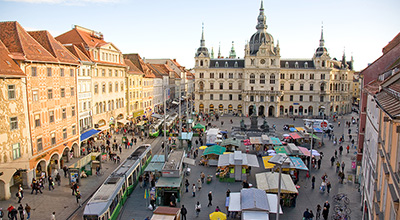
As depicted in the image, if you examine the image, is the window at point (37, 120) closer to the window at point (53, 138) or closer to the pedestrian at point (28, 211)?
the window at point (53, 138)

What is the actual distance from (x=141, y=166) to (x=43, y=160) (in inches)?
372

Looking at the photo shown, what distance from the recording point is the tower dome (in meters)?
78.9

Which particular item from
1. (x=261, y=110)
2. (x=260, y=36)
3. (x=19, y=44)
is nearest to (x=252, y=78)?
(x=261, y=110)

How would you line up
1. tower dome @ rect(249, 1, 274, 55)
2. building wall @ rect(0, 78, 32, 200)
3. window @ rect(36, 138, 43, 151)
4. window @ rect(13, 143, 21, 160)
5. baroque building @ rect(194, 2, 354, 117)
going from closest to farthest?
1. building wall @ rect(0, 78, 32, 200)
2. window @ rect(13, 143, 21, 160)
3. window @ rect(36, 138, 43, 151)
4. baroque building @ rect(194, 2, 354, 117)
5. tower dome @ rect(249, 1, 274, 55)

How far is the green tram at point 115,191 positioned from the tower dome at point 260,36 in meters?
57.6

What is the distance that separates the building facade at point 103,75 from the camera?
44250 millimetres

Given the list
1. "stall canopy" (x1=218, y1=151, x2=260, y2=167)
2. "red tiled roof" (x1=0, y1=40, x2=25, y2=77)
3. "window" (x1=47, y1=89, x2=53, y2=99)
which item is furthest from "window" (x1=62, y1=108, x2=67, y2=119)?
"stall canopy" (x1=218, y1=151, x2=260, y2=167)

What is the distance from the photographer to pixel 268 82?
76188 mm

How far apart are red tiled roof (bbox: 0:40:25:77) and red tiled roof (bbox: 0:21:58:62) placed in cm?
54

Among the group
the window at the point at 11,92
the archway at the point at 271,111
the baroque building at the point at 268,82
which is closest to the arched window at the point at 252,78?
the baroque building at the point at 268,82

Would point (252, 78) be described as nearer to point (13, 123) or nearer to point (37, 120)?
point (37, 120)

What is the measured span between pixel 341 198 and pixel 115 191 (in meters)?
17.2

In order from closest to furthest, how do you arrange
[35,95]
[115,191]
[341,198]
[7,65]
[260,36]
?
[115,191], [341,198], [7,65], [35,95], [260,36]

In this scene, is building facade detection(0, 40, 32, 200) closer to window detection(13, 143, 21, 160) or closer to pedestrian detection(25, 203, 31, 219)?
window detection(13, 143, 21, 160)
